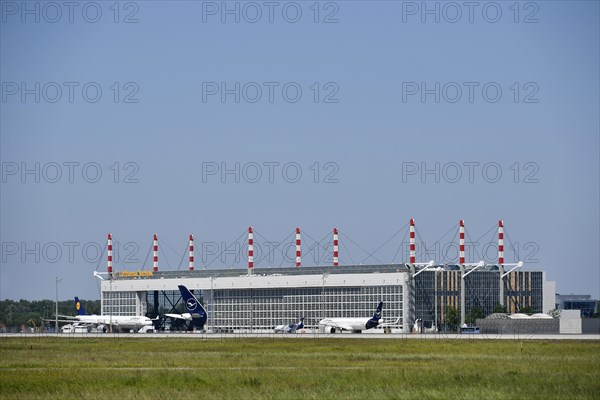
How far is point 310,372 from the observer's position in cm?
6044

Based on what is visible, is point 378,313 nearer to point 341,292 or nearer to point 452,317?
point 341,292

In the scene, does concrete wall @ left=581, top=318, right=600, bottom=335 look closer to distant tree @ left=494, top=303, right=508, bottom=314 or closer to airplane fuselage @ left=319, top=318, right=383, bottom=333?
airplane fuselage @ left=319, top=318, right=383, bottom=333

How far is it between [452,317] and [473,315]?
10.6 feet

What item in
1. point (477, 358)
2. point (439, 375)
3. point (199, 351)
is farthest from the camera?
point (199, 351)

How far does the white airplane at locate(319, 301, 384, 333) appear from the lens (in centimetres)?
15350

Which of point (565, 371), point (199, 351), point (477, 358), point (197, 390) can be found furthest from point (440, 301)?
point (197, 390)

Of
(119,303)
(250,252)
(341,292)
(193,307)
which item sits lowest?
(119,303)

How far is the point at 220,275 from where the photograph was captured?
18712 centimetres

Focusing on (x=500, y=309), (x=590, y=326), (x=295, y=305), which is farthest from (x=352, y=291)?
(x=590, y=326)

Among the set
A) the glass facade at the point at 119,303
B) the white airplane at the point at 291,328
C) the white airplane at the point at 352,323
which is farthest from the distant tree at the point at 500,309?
the glass facade at the point at 119,303

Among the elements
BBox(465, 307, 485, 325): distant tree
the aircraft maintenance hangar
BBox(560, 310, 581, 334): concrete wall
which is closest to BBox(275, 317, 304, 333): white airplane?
the aircraft maintenance hangar

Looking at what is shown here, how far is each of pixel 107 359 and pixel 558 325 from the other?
7286cm

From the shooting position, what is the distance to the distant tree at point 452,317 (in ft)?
556

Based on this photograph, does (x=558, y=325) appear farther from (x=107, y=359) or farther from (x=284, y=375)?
(x=284, y=375)
